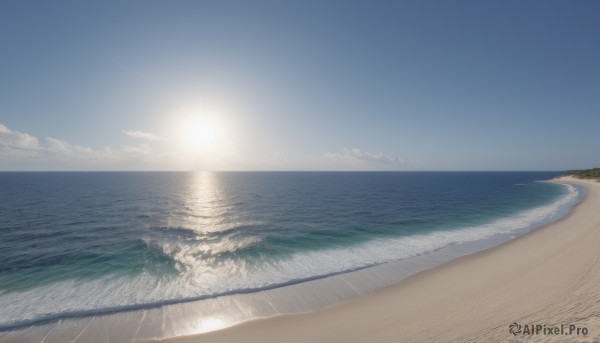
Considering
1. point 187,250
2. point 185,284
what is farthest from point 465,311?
point 187,250

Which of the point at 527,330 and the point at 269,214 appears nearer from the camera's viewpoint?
the point at 527,330

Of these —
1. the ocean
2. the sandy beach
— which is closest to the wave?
the ocean

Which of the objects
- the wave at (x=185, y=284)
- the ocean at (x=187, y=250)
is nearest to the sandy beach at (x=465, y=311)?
the ocean at (x=187, y=250)

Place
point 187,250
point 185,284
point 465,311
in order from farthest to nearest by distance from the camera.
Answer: point 187,250 → point 185,284 → point 465,311

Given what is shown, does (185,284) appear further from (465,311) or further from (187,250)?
(465,311)

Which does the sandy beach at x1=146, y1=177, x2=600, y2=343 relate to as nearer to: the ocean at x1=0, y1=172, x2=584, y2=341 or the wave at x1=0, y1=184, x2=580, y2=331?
the ocean at x1=0, y1=172, x2=584, y2=341

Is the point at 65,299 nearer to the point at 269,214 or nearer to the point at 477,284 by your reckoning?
the point at 477,284

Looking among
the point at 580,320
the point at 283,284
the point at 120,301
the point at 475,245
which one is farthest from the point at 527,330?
the point at 120,301
